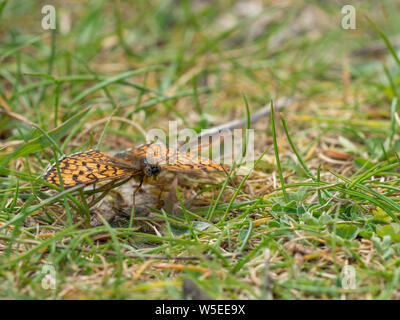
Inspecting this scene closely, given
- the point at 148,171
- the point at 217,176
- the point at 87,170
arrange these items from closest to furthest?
the point at 87,170 → the point at 148,171 → the point at 217,176

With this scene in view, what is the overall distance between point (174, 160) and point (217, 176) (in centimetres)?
37

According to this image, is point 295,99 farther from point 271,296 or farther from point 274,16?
point 271,296

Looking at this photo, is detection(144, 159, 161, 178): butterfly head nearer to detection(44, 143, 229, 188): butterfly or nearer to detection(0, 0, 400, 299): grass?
detection(44, 143, 229, 188): butterfly

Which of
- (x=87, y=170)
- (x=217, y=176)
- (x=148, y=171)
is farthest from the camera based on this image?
(x=217, y=176)

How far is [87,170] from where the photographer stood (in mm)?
1738

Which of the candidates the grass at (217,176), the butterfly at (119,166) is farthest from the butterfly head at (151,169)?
the grass at (217,176)

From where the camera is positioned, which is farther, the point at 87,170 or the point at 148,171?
the point at 148,171

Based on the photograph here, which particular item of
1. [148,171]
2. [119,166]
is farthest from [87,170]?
[148,171]

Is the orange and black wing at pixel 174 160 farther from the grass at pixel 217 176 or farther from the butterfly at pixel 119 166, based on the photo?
the grass at pixel 217 176

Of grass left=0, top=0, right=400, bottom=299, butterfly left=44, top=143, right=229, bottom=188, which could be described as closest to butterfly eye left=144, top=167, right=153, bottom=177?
butterfly left=44, top=143, right=229, bottom=188

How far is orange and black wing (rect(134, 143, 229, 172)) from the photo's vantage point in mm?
1743

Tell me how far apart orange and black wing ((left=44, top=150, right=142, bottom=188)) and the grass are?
80 mm

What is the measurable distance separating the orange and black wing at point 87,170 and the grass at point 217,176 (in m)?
0.08

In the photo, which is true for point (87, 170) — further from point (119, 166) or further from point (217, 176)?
point (217, 176)
